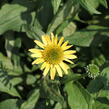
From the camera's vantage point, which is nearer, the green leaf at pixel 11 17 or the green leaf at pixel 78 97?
the green leaf at pixel 78 97

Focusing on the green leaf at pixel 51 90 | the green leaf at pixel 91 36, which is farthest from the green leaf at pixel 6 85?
the green leaf at pixel 91 36

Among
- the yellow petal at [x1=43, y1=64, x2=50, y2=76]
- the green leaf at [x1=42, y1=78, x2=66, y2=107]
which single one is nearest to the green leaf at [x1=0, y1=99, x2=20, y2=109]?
the green leaf at [x1=42, y1=78, x2=66, y2=107]

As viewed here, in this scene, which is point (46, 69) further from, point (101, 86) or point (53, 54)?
point (101, 86)

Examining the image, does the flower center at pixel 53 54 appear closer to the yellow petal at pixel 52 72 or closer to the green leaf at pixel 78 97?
the yellow petal at pixel 52 72

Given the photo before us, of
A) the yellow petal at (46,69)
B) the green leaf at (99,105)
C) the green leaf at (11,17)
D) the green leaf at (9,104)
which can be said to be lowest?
the green leaf at (99,105)

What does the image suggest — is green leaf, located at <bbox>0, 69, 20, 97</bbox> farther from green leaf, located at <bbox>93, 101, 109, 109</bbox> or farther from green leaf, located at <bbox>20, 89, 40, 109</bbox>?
green leaf, located at <bbox>93, 101, 109, 109</bbox>

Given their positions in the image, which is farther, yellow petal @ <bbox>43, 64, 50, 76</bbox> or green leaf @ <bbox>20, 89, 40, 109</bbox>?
green leaf @ <bbox>20, 89, 40, 109</bbox>
